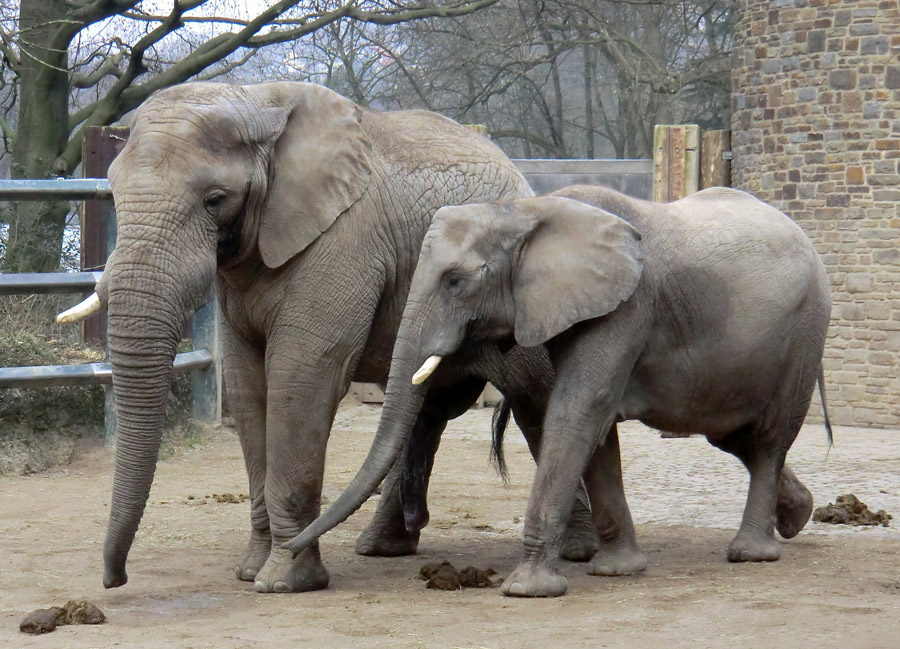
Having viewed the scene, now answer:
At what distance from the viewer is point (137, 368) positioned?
513 centimetres

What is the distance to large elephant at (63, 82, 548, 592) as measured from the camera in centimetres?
515

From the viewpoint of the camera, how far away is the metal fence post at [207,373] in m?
10.1

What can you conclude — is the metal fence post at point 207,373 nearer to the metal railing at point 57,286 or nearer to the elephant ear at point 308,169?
the metal railing at point 57,286

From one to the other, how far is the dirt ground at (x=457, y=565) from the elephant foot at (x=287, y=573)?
0.20 feet

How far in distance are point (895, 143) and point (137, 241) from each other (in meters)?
9.93

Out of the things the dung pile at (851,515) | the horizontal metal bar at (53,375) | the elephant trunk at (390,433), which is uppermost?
the elephant trunk at (390,433)

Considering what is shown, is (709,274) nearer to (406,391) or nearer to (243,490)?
(406,391)

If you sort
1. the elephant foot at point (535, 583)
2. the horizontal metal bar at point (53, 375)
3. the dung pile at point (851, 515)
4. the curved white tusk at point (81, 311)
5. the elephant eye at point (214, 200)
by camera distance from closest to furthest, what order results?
1. the elephant eye at point (214, 200)
2. the curved white tusk at point (81, 311)
3. the elephant foot at point (535, 583)
4. the dung pile at point (851, 515)
5. the horizontal metal bar at point (53, 375)

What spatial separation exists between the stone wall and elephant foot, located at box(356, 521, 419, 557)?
790 centimetres

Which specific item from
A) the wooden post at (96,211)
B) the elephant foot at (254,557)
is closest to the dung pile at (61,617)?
the elephant foot at (254,557)

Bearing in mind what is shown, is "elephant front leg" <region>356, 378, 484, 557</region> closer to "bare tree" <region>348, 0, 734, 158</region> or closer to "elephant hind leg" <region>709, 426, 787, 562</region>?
"elephant hind leg" <region>709, 426, 787, 562</region>

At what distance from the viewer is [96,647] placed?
15.4 feet

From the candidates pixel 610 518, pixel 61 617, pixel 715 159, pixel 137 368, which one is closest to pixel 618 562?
pixel 610 518

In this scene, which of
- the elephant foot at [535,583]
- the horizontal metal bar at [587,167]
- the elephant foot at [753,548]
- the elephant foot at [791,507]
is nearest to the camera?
the elephant foot at [535,583]
